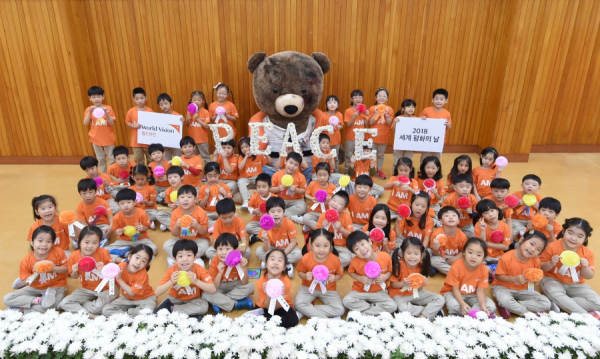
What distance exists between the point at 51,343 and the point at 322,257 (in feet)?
7.18

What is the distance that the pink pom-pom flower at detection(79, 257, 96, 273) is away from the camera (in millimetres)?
3328

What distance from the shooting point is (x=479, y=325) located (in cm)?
293

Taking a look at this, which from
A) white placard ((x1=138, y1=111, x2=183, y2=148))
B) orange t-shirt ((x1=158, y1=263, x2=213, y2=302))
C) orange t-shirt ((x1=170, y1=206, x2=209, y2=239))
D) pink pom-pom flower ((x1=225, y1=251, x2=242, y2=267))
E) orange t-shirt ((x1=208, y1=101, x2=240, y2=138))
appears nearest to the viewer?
pink pom-pom flower ((x1=225, y1=251, x2=242, y2=267))

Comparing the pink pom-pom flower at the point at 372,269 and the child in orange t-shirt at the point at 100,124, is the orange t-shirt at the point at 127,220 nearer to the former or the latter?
the child in orange t-shirt at the point at 100,124

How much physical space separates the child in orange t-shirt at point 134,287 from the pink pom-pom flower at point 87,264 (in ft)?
0.75

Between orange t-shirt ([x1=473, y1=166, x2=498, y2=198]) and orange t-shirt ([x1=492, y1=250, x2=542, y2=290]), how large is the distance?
5.58 feet

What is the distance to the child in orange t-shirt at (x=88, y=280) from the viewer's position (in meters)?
3.53

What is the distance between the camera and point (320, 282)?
3459 mm

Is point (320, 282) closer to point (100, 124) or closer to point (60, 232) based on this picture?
point (60, 232)

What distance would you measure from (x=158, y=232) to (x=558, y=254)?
4503mm

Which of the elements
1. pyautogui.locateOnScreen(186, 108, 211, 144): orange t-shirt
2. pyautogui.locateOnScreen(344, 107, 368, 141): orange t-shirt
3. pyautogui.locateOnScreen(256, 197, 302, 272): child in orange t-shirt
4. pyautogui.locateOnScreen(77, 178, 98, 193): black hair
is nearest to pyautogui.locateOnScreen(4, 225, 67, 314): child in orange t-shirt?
pyautogui.locateOnScreen(77, 178, 98, 193): black hair

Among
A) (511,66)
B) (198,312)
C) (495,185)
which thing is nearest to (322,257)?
(198,312)

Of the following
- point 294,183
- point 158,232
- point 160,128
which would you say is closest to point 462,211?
point 294,183

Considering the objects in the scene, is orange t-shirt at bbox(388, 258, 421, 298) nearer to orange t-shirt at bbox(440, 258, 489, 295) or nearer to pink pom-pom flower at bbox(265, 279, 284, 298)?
orange t-shirt at bbox(440, 258, 489, 295)
